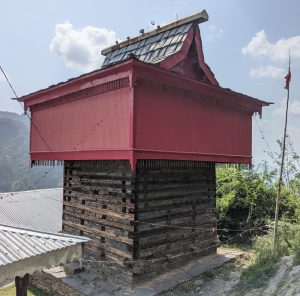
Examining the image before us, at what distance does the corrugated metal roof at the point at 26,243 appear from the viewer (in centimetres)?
506

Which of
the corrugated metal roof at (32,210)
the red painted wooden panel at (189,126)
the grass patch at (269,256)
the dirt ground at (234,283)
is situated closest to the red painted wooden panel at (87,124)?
the red painted wooden panel at (189,126)

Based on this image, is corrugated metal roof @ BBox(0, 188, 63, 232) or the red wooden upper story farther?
corrugated metal roof @ BBox(0, 188, 63, 232)

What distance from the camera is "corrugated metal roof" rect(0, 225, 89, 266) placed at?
5062 millimetres

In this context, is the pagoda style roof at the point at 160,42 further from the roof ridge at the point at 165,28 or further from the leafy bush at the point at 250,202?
the leafy bush at the point at 250,202

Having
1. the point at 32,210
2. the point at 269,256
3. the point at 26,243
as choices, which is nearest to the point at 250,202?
the point at 269,256

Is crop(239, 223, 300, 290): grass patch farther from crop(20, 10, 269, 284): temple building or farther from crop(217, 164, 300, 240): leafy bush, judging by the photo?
crop(217, 164, 300, 240): leafy bush

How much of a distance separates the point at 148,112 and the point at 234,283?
546 centimetres

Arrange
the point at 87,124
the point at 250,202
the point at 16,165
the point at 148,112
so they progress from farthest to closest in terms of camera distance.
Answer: the point at 16,165 < the point at 250,202 < the point at 87,124 < the point at 148,112

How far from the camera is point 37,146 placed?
1155 cm

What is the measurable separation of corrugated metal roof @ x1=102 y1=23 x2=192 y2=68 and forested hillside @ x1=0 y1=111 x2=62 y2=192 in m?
69.5

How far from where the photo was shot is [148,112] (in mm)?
8352

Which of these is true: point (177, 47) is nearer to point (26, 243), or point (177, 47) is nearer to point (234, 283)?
point (26, 243)

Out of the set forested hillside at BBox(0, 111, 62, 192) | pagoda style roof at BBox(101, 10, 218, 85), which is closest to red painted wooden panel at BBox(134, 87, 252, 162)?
pagoda style roof at BBox(101, 10, 218, 85)

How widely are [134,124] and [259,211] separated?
977 cm
